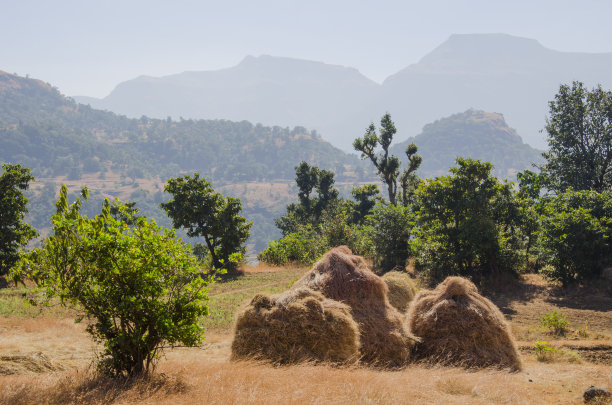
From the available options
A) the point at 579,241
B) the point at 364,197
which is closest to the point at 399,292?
the point at 579,241

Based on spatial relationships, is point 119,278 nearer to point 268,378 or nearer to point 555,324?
point 268,378

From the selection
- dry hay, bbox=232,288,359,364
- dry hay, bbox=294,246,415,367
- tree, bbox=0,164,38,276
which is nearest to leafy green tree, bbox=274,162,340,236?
tree, bbox=0,164,38,276

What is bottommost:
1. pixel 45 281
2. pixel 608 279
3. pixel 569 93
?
pixel 608 279

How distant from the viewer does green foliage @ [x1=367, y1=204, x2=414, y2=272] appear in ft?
85.1

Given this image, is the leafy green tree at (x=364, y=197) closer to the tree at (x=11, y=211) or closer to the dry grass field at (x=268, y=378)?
the tree at (x=11, y=211)

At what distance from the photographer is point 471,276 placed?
21875mm

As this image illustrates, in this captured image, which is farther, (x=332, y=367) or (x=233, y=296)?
(x=233, y=296)

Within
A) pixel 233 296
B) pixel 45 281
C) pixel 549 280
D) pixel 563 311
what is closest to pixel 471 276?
pixel 549 280

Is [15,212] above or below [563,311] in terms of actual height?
above

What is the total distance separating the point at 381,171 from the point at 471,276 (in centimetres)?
1538

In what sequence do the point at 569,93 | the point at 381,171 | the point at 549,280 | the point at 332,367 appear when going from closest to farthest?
the point at 332,367, the point at 549,280, the point at 569,93, the point at 381,171

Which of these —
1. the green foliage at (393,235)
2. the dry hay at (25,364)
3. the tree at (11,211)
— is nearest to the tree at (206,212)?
the tree at (11,211)

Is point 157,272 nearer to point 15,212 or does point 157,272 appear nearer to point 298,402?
point 298,402

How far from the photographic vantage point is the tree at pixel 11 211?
24.4 meters
